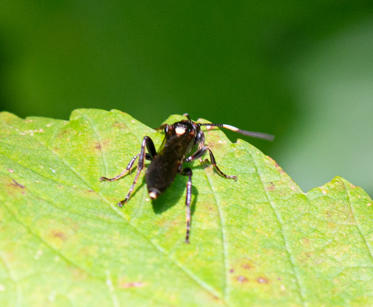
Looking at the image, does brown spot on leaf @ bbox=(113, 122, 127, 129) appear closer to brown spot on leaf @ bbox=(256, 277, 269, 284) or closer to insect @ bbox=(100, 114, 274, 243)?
insect @ bbox=(100, 114, 274, 243)

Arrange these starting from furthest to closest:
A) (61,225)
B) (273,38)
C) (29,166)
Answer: (273,38) < (29,166) < (61,225)

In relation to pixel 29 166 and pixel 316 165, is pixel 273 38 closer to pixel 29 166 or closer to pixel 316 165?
pixel 316 165

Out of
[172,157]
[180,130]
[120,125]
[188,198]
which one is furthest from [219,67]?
[188,198]

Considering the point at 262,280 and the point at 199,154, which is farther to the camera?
the point at 199,154

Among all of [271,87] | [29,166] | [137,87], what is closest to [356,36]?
[271,87]

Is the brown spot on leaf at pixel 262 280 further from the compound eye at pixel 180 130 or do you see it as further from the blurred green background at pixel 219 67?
the blurred green background at pixel 219 67

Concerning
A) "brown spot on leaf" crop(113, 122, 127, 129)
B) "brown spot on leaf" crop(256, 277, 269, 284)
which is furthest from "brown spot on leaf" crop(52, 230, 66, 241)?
→ "brown spot on leaf" crop(113, 122, 127, 129)

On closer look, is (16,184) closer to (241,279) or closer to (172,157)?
(172,157)

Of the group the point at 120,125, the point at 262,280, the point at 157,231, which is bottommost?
the point at 157,231
